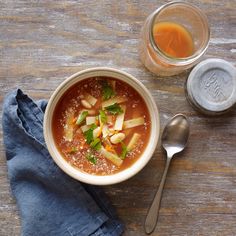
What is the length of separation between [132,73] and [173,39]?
18cm

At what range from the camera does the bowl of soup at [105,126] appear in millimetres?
1547

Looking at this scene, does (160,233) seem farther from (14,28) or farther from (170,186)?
(14,28)

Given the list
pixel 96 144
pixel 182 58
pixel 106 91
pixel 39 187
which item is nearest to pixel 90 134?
pixel 96 144

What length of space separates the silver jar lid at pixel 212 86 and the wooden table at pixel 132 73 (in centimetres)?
4

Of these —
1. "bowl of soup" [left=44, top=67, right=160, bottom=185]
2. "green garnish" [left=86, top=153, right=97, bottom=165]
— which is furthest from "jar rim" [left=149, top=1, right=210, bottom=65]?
"green garnish" [left=86, top=153, right=97, bottom=165]

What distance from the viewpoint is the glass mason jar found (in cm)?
152

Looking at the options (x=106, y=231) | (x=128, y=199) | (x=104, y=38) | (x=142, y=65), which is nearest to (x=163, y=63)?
(x=142, y=65)

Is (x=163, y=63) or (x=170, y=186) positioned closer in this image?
(x=163, y=63)

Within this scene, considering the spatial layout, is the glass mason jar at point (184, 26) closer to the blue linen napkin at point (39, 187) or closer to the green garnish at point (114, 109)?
the green garnish at point (114, 109)

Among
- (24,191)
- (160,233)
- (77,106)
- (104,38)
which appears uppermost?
(104,38)

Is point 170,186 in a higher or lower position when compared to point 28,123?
lower

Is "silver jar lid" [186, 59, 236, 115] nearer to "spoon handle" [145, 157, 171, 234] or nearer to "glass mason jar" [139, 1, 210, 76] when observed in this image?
"glass mason jar" [139, 1, 210, 76]

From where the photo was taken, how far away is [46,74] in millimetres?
1670

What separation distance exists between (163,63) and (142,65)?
131mm
